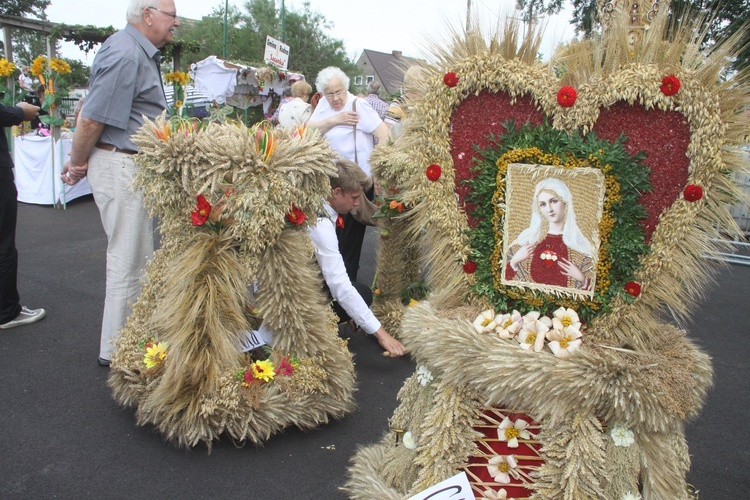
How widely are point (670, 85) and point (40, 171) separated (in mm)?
8191

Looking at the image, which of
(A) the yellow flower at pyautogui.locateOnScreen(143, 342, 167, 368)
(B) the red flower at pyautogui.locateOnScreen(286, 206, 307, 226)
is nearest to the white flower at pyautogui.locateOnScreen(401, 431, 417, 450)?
(B) the red flower at pyautogui.locateOnScreen(286, 206, 307, 226)

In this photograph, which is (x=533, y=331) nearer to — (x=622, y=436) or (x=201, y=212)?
(x=622, y=436)

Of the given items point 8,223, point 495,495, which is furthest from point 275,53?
point 495,495

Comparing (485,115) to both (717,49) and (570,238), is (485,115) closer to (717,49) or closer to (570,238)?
(570,238)

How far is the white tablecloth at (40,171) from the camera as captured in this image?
736cm

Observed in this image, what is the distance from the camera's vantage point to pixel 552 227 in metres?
1.69

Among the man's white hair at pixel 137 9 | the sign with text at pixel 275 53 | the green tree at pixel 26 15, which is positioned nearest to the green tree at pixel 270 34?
the green tree at pixel 26 15

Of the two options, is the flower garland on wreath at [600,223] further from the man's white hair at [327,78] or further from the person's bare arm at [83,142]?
the man's white hair at [327,78]

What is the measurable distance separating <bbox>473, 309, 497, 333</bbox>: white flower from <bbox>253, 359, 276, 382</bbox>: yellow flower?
0.97m

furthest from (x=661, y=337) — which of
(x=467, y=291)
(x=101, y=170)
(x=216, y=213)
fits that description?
(x=101, y=170)

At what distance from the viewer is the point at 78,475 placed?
2.14 meters

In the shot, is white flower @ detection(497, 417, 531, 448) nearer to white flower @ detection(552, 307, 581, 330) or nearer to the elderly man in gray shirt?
white flower @ detection(552, 307, 581, 330)

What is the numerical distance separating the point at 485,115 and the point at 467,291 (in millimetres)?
571

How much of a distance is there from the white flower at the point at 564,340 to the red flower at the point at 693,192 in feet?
1.57
